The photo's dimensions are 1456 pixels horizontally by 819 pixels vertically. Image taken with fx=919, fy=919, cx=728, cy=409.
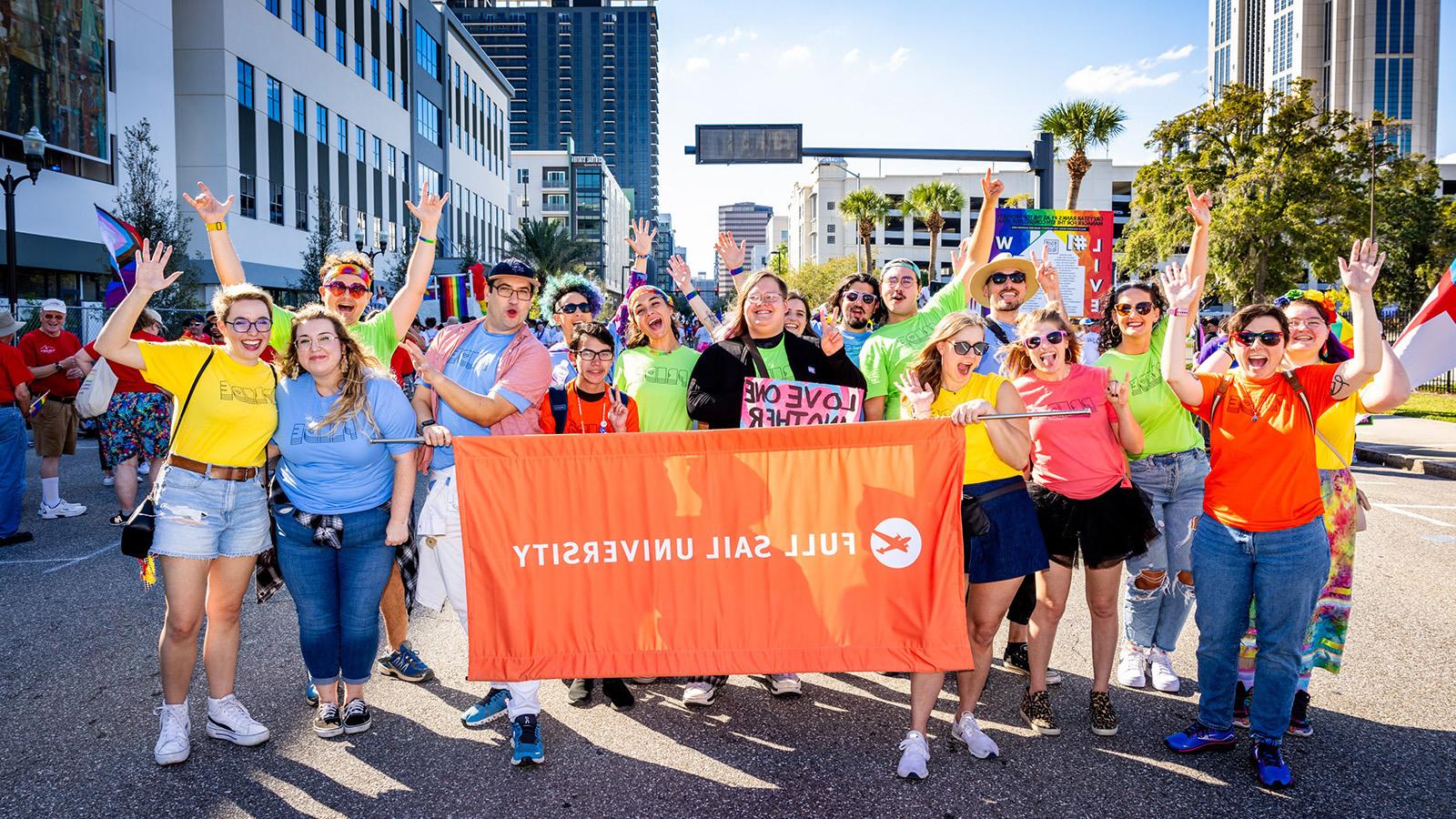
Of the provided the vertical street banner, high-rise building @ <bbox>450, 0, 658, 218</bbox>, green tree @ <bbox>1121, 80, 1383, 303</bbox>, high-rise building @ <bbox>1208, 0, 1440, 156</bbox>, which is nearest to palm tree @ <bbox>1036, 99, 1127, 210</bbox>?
green tree @ <bbox>1121, 80, 1383, 303</bbox>

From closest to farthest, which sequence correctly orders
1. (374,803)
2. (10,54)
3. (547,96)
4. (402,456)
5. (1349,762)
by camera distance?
1. (374,803)
2. (1349,762)
3. (402,456)
4. (10,54)
5. (547,96)

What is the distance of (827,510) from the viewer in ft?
12.4

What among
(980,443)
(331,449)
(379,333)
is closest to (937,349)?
(980,443)

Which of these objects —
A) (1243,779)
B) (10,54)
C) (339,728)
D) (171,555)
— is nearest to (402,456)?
(171,555)

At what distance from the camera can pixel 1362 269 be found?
3.82 metres

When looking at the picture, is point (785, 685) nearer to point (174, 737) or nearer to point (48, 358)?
point (174, 737)

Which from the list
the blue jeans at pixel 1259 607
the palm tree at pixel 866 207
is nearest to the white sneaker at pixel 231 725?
the blue jeans at pixel 1259 607

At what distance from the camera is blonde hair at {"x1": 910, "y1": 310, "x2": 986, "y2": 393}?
4.04 meters

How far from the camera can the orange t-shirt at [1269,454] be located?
3820 millimetres

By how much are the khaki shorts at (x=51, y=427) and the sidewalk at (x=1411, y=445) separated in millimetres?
16745

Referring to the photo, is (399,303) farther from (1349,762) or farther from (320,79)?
(320,79)

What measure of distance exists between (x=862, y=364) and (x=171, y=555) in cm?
350

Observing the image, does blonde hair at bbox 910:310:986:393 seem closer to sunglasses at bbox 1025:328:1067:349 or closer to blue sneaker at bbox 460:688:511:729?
sunglasses at bbox 1025:328:1067:349

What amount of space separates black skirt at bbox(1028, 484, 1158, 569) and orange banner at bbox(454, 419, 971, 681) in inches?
32.9
